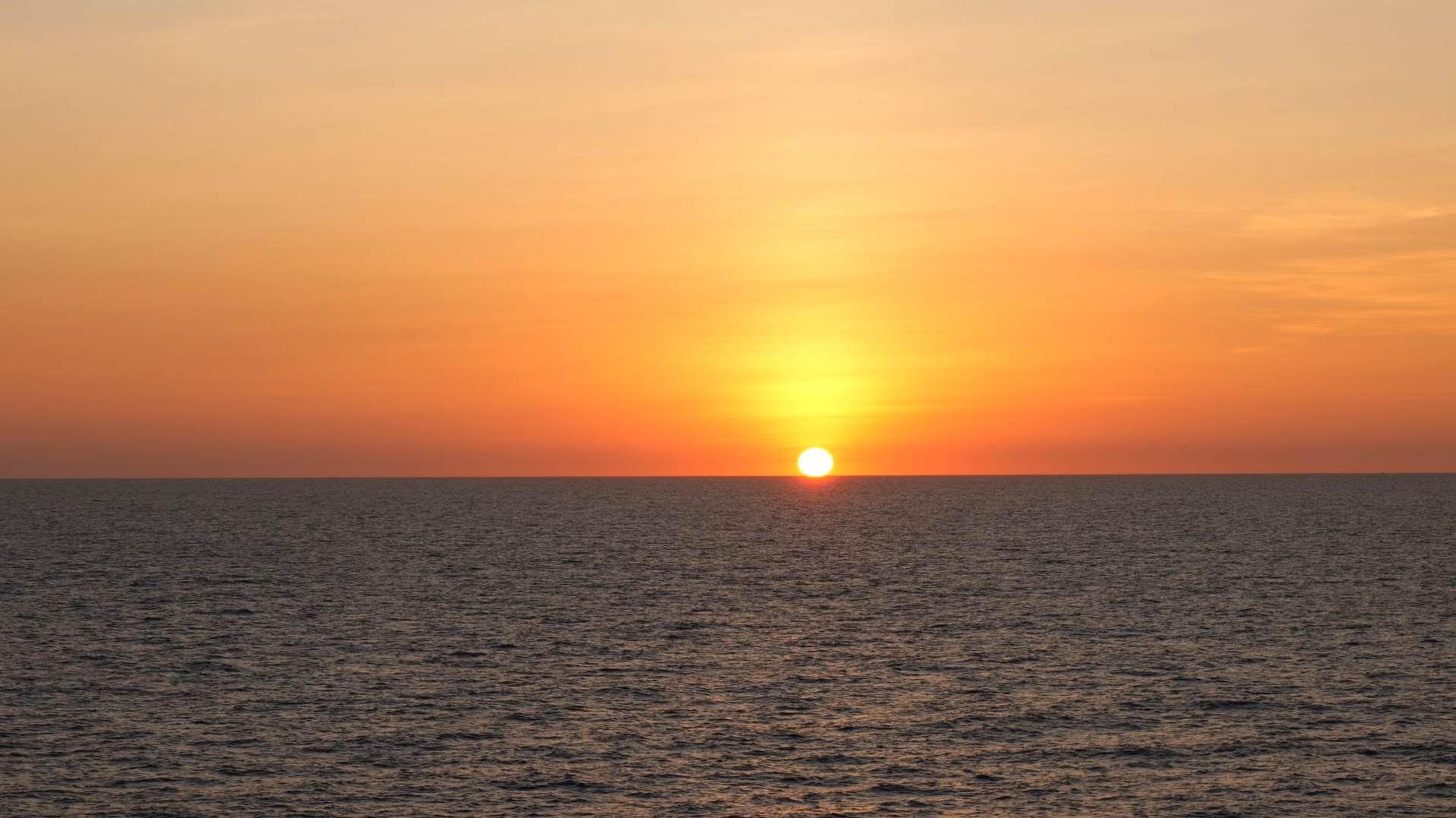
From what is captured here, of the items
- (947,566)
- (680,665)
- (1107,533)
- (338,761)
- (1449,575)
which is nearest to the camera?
(338,761)

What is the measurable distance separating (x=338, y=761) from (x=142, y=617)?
44.4 m

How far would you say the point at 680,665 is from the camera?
6769 cm

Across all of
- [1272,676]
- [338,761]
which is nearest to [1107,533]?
[1272,676]

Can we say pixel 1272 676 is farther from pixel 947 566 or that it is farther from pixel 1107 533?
pixel 1107 533

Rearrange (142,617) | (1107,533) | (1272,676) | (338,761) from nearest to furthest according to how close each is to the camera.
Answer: (338,761) → (1272,676) → (142,617) → (1107,533)

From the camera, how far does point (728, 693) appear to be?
59.9m

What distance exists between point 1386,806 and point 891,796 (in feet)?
51.1

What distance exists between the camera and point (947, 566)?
129250 millimetres

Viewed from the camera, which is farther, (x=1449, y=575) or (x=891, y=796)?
(x=1449, y=575)

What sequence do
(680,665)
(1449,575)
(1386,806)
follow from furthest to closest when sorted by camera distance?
(1449,575)
(680,665)
(1386,806)

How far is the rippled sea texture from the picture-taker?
43.9 meters

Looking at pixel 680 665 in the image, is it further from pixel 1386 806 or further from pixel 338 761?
pixel 1386 806

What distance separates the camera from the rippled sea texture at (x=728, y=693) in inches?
1727

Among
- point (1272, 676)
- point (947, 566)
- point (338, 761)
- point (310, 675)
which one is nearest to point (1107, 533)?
point (947, 566)
